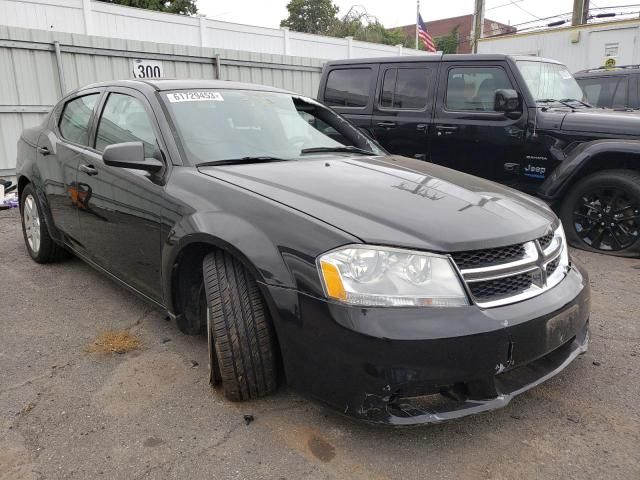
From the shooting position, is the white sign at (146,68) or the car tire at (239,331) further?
the white sign at (146,68)

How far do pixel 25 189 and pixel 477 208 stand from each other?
4.03 m

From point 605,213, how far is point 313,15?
160 feet

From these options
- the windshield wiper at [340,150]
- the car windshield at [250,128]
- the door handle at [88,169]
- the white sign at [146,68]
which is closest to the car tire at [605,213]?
the car windshield at [250,128]

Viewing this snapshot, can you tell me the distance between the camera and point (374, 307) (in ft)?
6.58

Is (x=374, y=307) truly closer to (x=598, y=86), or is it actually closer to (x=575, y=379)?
(x=575, y=379)

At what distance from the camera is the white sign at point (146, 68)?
9.52 meters

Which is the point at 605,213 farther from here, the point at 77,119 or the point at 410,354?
the point at 77,119

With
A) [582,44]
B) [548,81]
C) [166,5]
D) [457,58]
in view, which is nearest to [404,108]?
[457,58]

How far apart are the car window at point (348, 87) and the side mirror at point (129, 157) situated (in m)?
4.22

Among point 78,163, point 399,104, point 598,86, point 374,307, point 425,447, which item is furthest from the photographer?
point 598,86

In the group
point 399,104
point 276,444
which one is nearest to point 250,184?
point 276,444

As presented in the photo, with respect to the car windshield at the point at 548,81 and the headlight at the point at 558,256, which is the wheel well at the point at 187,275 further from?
the car windshield at the point at 548,81

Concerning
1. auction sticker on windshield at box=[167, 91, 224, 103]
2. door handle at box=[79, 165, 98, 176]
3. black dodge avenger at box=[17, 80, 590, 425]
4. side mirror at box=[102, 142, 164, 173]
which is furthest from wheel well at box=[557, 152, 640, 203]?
door handle at box=[79, 165, 98, 176]

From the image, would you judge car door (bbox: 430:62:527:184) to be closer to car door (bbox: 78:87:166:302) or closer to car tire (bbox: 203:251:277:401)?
car door (bbox: 78:87:166:302)
